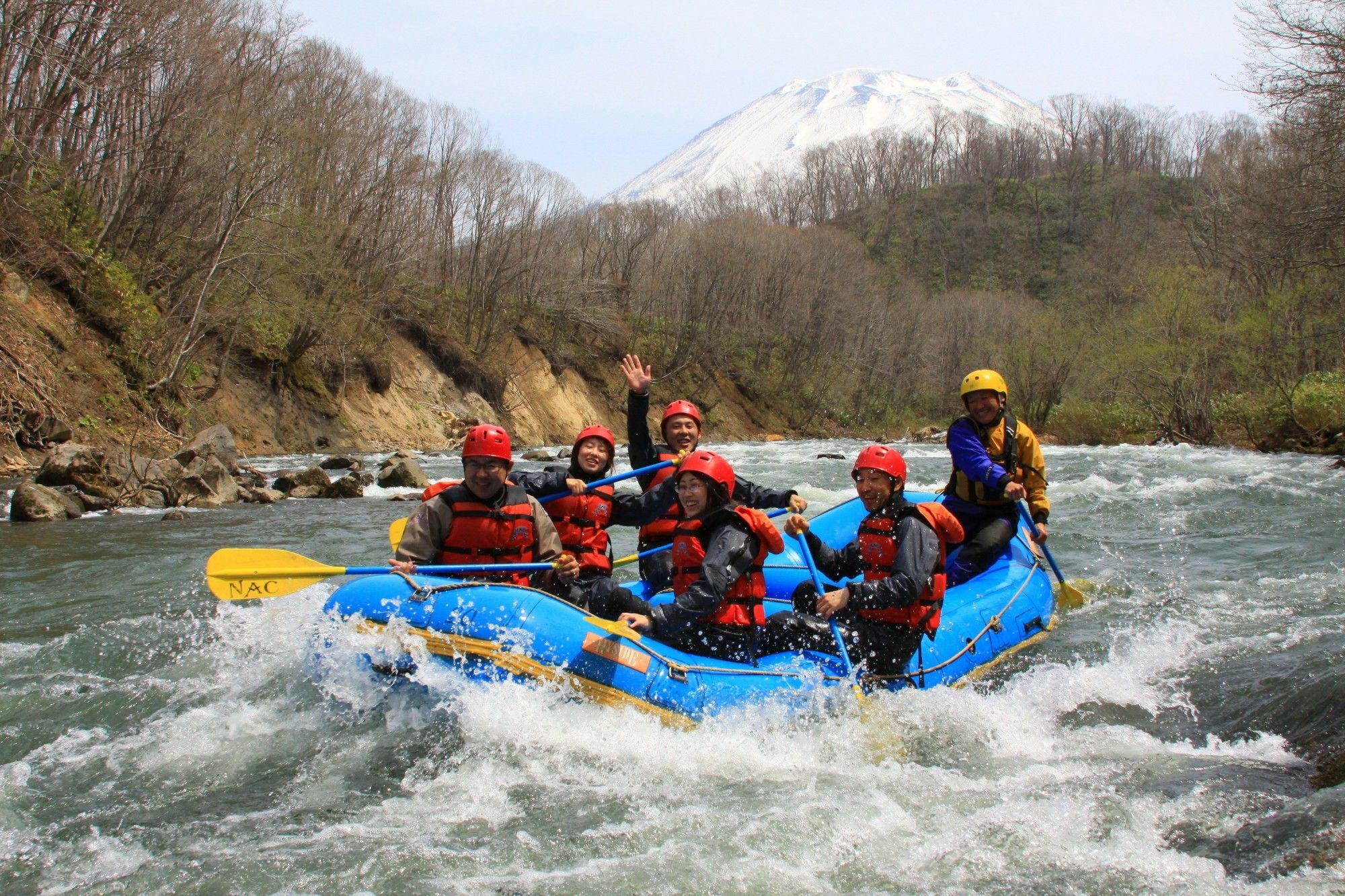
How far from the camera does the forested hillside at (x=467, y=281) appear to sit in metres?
15.4

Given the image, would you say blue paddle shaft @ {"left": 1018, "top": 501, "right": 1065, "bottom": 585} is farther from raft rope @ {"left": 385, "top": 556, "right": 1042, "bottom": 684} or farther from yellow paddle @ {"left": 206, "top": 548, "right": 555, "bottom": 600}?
yellow paddle @ {"left": 206, "top": 548, "right": 555, "bottom": 600}

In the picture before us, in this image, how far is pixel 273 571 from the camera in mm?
5402

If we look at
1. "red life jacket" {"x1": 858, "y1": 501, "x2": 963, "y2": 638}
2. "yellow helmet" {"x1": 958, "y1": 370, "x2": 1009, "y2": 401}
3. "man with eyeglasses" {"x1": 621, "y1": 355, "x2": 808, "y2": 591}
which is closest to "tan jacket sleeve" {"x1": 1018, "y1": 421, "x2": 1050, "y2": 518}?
"yellow helmet" {"x1": 958, "y1": 370, "x2": 1009, "y2": 401}

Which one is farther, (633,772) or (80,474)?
(80,474)

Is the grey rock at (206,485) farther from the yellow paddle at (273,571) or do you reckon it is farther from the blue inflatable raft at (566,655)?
the blue inflatable raft at (566,655)

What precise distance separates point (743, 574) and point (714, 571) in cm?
27

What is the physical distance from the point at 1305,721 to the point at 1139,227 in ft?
233

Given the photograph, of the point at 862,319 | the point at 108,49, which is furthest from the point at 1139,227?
the point at 108,49

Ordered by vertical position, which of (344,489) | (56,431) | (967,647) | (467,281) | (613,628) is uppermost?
(467,281)

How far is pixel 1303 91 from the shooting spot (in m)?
14.6

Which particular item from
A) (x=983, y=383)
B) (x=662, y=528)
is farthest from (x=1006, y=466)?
(x=662, y=528)

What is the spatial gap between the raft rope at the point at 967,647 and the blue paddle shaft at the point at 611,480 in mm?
1996

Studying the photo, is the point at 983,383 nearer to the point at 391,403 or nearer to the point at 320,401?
the point at 320,401

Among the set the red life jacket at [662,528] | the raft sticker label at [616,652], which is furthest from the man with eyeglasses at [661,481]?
the raft sticker label at [616,652]
